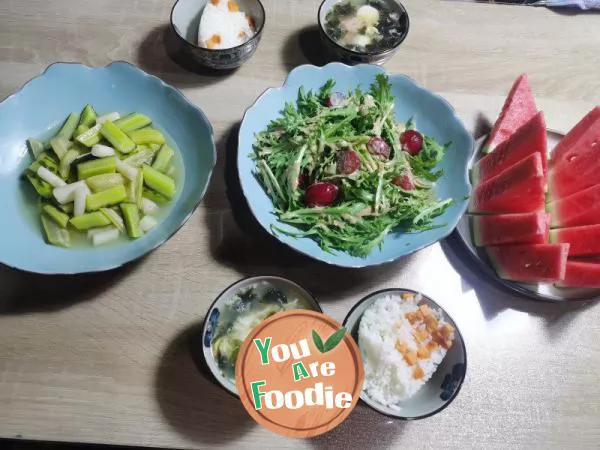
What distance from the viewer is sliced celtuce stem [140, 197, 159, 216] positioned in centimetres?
136

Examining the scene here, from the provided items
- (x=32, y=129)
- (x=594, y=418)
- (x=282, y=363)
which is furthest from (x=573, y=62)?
(x=32, y=129)

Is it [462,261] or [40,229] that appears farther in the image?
[462,261]

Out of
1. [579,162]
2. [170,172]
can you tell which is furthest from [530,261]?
[170,172]

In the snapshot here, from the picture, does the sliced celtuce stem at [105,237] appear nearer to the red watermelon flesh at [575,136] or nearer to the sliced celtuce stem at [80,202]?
the sliced celtuce stem at [80,202]

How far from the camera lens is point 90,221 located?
4.22 ft

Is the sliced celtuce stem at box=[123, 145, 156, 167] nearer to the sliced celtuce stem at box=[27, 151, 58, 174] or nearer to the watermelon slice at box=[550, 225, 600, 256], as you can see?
the sliced celtuce stem at box=[27, 151, 58, 174]

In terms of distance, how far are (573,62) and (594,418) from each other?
125 cm

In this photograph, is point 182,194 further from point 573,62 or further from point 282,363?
point 573,62

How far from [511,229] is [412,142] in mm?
369

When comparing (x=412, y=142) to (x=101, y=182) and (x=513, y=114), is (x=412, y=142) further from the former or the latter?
(x=101, y=182)

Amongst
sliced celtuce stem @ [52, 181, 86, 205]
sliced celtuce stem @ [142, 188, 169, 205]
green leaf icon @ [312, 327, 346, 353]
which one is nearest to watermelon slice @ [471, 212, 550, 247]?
green leaf icon @ [312, 327, 346, 353]

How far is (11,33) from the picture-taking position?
1654mm

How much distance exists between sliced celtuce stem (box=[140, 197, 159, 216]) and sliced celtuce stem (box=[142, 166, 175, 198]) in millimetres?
41

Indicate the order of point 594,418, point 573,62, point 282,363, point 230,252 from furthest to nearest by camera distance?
point 573,62
point 230,252
point 594,418
point 282,363
